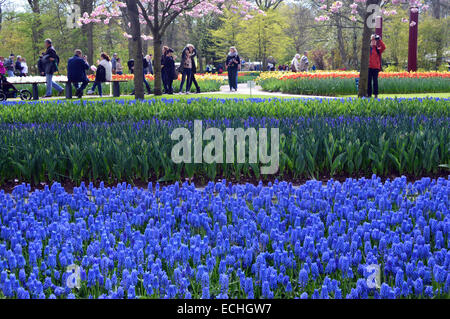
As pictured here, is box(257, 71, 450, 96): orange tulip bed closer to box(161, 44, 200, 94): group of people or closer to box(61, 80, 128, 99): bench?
box(161, 44, 200, 94): group of people

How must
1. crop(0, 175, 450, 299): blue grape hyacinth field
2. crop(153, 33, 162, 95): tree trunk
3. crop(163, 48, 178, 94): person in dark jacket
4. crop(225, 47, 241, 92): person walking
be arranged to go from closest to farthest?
crop(0, 175, 450, 299): blue grape hyacinth field → crop(153, 33, 162, 95): tree trunk → crop(163, 48, 178, 94): person in dark jacket → crop(225, 47, 241, 92): person walking

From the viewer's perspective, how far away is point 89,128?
21.0 ft

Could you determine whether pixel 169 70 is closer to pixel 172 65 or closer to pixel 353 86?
pixel 172 65

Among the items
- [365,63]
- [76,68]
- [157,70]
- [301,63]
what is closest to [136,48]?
[157,70]

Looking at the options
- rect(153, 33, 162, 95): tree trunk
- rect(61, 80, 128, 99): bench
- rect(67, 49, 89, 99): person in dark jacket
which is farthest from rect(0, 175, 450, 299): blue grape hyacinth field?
rect(61, 80, 128, 99): bench

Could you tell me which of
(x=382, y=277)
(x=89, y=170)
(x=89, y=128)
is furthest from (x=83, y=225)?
(x=89, y=128)

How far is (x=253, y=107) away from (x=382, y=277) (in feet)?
19.8

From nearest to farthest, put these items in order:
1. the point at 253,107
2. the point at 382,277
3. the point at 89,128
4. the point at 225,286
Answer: the point at 225,286
the point at 382,277
the point at 89,128
the point at 253,107

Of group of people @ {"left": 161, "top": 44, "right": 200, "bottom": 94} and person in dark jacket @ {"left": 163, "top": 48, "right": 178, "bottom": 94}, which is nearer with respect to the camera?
group of people @ {"left": 161, "top": 44, "right": 200, "bottom": 94}

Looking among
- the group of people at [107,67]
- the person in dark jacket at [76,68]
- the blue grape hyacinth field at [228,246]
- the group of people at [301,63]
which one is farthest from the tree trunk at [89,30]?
the blue grape hyacinth field at [228,246]

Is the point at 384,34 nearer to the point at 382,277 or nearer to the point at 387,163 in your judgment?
the point at 387,163

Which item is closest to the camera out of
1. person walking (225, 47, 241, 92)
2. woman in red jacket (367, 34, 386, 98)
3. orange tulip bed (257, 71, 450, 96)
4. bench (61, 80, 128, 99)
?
woman in red jacket (367, 34, 386, 98)
